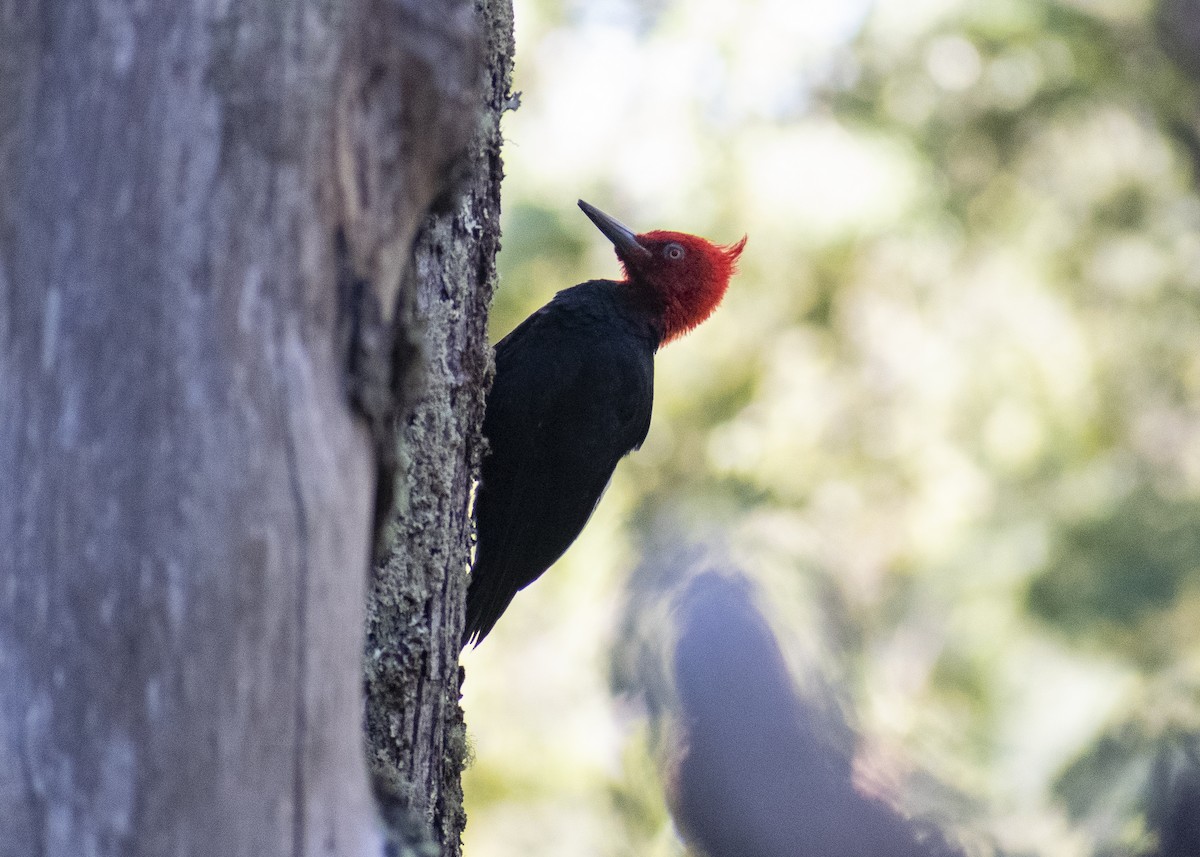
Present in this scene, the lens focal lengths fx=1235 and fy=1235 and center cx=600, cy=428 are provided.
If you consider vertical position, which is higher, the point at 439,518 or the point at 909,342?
the point at 909,342

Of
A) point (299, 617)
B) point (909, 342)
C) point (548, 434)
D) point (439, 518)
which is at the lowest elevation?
point (299, 617)

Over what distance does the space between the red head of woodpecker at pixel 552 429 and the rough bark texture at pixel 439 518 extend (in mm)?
670

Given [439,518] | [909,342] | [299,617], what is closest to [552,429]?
[439,518]

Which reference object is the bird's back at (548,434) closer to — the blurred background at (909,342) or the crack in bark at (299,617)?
the crack in bark at (299,617)

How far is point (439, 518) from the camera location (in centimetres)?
205

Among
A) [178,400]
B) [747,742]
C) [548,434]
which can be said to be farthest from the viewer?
[548,434]

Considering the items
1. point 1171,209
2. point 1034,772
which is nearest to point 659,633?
point 1034,772

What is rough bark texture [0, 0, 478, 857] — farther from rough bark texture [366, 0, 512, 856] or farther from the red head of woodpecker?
the red head of woodpecker

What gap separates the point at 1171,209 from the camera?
703 centimetres

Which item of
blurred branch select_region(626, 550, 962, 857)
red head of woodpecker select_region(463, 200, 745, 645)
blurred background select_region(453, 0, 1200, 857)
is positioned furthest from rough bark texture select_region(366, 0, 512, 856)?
blurred background select_region(453, 0, 1200, 857)

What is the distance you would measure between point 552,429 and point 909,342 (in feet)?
14.0

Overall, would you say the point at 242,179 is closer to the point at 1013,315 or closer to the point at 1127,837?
the point at 1127,837

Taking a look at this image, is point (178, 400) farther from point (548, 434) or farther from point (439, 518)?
point (548, 434)

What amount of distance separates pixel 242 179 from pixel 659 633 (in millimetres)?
1263
